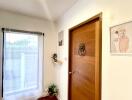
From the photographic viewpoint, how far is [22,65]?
2951 mm

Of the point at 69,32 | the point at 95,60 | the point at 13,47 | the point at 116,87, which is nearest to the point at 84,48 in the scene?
the point at 95,60

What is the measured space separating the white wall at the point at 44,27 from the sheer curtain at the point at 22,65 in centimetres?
14

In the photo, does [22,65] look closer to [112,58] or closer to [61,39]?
[61,39]

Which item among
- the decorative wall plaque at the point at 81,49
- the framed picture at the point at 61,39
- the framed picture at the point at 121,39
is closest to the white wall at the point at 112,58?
the framed picture at the point at 121,39

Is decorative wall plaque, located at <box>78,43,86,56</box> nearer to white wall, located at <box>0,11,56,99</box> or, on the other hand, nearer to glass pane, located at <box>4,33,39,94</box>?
white wall, located at <box>0,11,56,99</box>

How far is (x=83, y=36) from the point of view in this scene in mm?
2139

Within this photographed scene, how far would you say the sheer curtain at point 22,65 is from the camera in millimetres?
2747

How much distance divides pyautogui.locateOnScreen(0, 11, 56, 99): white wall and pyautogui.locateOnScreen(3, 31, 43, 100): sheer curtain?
14 cm

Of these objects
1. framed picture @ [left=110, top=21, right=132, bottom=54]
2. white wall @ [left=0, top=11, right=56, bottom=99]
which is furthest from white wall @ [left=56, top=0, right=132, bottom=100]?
white wall @ [left=0, top=11, right=56, bottom=99]

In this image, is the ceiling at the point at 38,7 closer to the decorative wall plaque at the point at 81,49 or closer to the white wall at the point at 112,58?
the white wall at the point at 112,58

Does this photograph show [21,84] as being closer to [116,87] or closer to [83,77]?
[83,77]

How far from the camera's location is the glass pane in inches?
108

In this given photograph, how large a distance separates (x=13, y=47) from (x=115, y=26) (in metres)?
2.31

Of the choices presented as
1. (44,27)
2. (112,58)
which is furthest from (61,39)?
(112,58)
